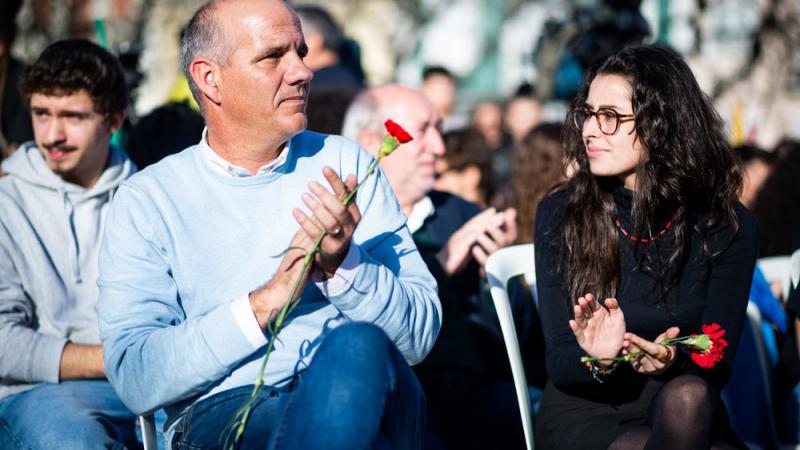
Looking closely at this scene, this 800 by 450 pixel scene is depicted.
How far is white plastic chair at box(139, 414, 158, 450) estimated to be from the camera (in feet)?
9.57

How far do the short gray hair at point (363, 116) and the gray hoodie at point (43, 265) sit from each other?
3.81 ft

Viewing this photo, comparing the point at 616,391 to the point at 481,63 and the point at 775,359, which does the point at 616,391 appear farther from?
the point at 481,63

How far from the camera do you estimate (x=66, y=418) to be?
119 inches

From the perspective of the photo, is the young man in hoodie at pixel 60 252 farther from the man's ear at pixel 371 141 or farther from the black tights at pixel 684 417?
the black tights at pixel 684 417

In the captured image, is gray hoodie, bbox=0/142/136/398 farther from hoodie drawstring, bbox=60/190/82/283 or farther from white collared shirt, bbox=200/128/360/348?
white collared shirt, bbox=200/128/360/348

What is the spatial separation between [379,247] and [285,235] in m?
0.30

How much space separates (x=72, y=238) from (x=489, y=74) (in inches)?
696

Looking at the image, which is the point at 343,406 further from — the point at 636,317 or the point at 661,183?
the point at 661,183

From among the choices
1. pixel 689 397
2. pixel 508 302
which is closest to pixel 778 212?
pixel 508 302

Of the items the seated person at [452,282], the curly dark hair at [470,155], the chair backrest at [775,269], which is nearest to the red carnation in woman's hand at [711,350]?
the seated person at [452,282]

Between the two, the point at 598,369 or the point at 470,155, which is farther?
the point at 470,155

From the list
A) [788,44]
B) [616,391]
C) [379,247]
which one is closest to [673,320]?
[616,391]

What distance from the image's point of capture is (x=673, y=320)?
3283 mm

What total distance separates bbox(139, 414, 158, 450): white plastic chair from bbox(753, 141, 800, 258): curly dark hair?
3.43 meters
